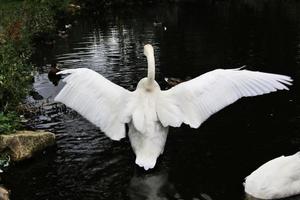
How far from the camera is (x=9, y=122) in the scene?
13133 millimetres

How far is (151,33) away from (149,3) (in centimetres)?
2583

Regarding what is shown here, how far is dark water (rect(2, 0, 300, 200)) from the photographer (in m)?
10.4

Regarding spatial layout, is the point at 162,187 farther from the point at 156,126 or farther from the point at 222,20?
the point at 222,20

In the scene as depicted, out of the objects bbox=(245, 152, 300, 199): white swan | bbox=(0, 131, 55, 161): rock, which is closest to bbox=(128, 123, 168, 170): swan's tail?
bbox=(245, 152, 300, 199): white swan

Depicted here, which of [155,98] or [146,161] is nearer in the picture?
[146,161]

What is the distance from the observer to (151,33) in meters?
32.2

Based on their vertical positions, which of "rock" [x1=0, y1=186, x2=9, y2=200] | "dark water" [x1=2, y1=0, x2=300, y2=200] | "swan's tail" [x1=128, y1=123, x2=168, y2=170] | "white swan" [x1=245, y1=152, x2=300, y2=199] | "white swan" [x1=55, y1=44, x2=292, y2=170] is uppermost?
"white swan" [x1=55, y1=44, x2=292, y2=170]

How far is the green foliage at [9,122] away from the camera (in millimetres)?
12477

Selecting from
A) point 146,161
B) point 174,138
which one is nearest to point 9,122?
point 174,138

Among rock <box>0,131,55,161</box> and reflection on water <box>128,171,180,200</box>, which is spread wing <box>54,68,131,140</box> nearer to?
reflection on water <box>128,171,180,200</box>

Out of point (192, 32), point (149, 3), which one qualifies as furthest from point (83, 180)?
point (149, 3)

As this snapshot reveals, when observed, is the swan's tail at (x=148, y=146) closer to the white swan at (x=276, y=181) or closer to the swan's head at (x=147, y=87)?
the swan's head at (x=147, y=87)

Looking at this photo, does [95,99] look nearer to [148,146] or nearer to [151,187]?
[148,146]

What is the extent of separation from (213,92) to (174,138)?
7.43 ft
